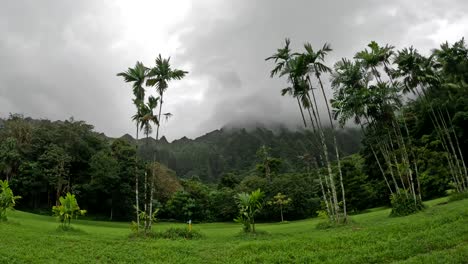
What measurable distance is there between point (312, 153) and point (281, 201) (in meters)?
24.0

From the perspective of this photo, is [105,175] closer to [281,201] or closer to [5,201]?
[5,201]

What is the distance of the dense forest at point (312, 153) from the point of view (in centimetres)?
2547

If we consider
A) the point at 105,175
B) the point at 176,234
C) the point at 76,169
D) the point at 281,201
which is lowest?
the point at 176,234

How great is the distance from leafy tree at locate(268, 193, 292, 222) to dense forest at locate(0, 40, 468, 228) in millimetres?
540

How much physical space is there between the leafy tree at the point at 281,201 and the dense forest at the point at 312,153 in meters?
0.54

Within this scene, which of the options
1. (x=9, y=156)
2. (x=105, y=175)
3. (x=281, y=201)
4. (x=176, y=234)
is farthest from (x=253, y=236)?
(x=9, y=156)

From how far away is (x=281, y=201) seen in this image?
56531 mm

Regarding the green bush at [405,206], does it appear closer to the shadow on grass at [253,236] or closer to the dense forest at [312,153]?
the dense forest at [312,153]

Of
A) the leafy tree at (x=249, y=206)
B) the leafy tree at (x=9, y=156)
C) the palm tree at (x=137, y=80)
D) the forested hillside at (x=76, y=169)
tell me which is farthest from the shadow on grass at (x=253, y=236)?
the leafy tree at (x=9, y=156)

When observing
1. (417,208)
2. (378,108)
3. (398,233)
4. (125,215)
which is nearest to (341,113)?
(378,108)

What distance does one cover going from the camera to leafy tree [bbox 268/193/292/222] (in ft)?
185

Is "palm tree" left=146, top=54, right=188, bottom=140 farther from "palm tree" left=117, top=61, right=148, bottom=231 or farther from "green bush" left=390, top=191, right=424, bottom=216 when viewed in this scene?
"green bush" left=390, top=191, right=424, bottom=216

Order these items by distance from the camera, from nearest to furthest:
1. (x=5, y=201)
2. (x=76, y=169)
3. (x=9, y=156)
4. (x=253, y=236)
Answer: (x=253, y=236), (x=5, y=201), (x=9, y=156), (x=76, y=169)

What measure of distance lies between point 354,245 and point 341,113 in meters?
16.1
